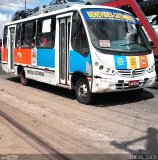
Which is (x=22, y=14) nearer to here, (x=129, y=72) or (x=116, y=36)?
(x=116, y=36)

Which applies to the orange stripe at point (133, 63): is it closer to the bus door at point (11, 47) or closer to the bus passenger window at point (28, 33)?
the bus passenger window at point (28, 33)

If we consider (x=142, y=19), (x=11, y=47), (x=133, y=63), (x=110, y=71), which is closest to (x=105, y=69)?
(x=110, y=71)

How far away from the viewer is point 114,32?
10.3m

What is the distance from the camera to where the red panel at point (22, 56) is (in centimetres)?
1387

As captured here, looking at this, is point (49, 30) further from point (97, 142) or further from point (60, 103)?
point (97, 142)

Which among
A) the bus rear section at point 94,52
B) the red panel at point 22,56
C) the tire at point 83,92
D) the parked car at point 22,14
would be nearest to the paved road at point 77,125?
the tire at point 83,92

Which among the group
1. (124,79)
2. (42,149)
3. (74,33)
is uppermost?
(74,33)

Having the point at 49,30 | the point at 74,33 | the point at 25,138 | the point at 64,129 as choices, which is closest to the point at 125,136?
the point at 64,129

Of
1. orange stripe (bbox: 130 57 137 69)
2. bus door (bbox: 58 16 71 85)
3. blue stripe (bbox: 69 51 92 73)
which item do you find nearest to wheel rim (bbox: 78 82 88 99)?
blue stripe (bbox: 69 51 92 73)

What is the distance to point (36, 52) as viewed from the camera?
13.0m

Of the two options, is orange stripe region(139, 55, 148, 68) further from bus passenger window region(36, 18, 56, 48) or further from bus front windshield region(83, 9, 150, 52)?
bus passenger window region(36, 18, 56, 48)

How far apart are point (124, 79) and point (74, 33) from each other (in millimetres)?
2006

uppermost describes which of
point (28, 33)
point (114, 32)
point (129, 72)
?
point (28, 33)

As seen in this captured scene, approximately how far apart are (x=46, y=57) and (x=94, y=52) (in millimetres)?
2912
